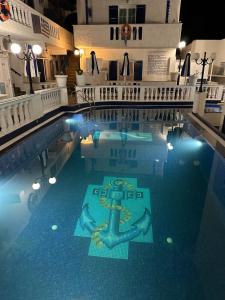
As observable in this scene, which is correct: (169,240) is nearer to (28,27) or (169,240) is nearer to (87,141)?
(87,141)

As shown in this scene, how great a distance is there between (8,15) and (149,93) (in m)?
8.00

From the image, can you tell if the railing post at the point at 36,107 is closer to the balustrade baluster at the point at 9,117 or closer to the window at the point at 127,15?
the balustrade baluster at the point at 9,117

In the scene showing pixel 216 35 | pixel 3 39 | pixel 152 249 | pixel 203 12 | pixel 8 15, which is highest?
pixel 203 12

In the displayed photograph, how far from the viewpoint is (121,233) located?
2930mm

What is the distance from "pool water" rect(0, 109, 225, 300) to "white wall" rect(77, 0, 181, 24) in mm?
12506

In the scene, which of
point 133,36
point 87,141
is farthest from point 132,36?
point 87,141

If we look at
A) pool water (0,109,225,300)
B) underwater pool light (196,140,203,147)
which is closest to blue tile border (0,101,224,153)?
pool water (0,109,225,300)

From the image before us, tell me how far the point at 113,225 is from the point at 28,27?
10261mm

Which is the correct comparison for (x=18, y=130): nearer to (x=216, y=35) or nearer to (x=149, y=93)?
(x=149, y=93)

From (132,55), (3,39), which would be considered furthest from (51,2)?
(3,39)

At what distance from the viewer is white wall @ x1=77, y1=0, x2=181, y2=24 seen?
1450 cm

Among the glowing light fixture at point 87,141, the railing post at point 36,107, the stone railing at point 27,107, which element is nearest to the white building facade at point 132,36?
the stone railing at point 27,107

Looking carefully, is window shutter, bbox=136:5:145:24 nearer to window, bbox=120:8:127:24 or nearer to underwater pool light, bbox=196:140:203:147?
window, bbox=120:8:127:24

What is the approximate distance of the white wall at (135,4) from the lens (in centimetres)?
1450
